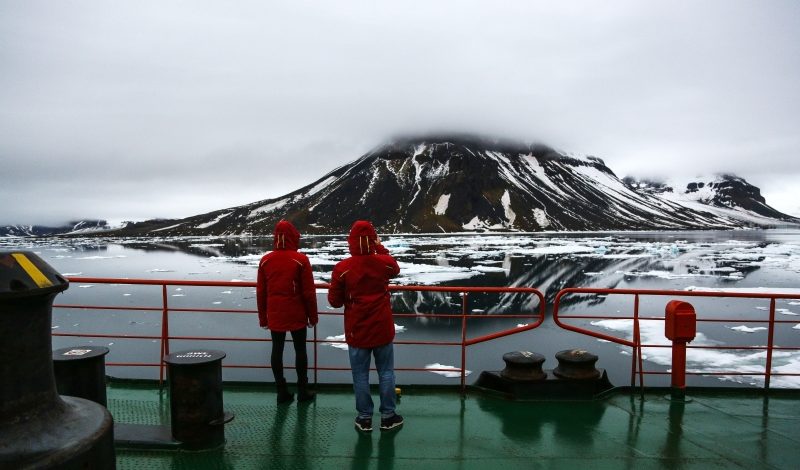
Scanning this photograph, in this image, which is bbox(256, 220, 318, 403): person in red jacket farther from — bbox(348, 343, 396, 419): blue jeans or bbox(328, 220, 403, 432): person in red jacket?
bbox(348, 343, 396, 419): blue jeans

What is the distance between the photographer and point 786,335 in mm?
17453

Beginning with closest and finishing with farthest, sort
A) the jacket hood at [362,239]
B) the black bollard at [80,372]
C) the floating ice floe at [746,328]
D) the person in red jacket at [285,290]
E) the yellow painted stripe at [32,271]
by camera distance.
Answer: the yellow painted stripe at [32,271]
the black bollard at [80,372]
the jacket hood at [362,239]
the person in red jacket at [285,290]
the floating ice floe at [746,328]

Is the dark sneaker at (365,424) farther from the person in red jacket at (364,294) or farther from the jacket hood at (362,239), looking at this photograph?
the jacket hood at (362,239)

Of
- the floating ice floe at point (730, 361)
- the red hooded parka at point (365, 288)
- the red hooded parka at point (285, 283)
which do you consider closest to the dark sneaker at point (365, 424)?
the red hooded parka at point (365, 288)

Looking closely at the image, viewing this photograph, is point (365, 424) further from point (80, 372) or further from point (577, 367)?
point (577, 367)

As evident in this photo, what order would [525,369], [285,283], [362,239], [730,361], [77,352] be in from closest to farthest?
[77,352] → [362,239] → [285,283] → [525,369] → [730,361]

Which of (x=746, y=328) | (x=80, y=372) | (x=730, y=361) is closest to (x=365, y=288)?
(x=80, y=372)

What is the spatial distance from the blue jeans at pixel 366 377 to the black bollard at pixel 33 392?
226 cm

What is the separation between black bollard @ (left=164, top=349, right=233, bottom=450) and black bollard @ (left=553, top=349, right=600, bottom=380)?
3378 millimetres

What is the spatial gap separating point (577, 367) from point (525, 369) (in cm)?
56

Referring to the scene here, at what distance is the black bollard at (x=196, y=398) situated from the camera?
354 centimetres

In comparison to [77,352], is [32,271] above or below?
above

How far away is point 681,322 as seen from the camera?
16.0 ft

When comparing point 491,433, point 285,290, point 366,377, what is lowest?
point 491,433
